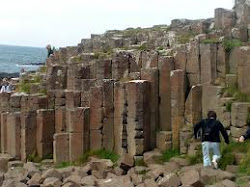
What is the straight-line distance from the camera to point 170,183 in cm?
1461

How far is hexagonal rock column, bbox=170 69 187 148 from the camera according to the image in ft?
57.5

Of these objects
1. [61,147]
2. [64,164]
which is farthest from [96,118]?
[64,164]

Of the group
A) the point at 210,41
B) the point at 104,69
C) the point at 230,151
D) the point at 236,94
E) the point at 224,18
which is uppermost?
the point at 224,18

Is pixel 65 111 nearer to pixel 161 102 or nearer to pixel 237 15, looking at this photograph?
pixel 161 102

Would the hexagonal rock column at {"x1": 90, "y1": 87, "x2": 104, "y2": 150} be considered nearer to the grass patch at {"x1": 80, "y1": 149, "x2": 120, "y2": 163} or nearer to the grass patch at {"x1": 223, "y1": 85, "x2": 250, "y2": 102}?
the grass patch at {"x1": 80, "y1": 149, "x2": 120, "y2": 163}

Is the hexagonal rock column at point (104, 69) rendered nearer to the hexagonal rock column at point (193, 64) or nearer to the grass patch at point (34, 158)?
the grass patch at point (34, 158)

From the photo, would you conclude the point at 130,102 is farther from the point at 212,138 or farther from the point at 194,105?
the point at 212,138

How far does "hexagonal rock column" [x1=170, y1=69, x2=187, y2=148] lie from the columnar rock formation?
3 cm

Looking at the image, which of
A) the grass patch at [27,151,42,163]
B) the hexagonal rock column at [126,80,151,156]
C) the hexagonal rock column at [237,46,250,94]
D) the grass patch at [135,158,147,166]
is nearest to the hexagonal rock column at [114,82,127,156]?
the hexagonal rock column at [126,80,151,156]

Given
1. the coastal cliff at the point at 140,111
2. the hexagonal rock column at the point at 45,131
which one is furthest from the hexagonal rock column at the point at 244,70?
the hexagonal rock column at the point at 45,131

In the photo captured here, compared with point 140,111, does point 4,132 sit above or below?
below

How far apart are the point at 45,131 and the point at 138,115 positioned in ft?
13.7

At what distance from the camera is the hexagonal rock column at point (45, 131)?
2019 cm

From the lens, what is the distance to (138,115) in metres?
17.6
